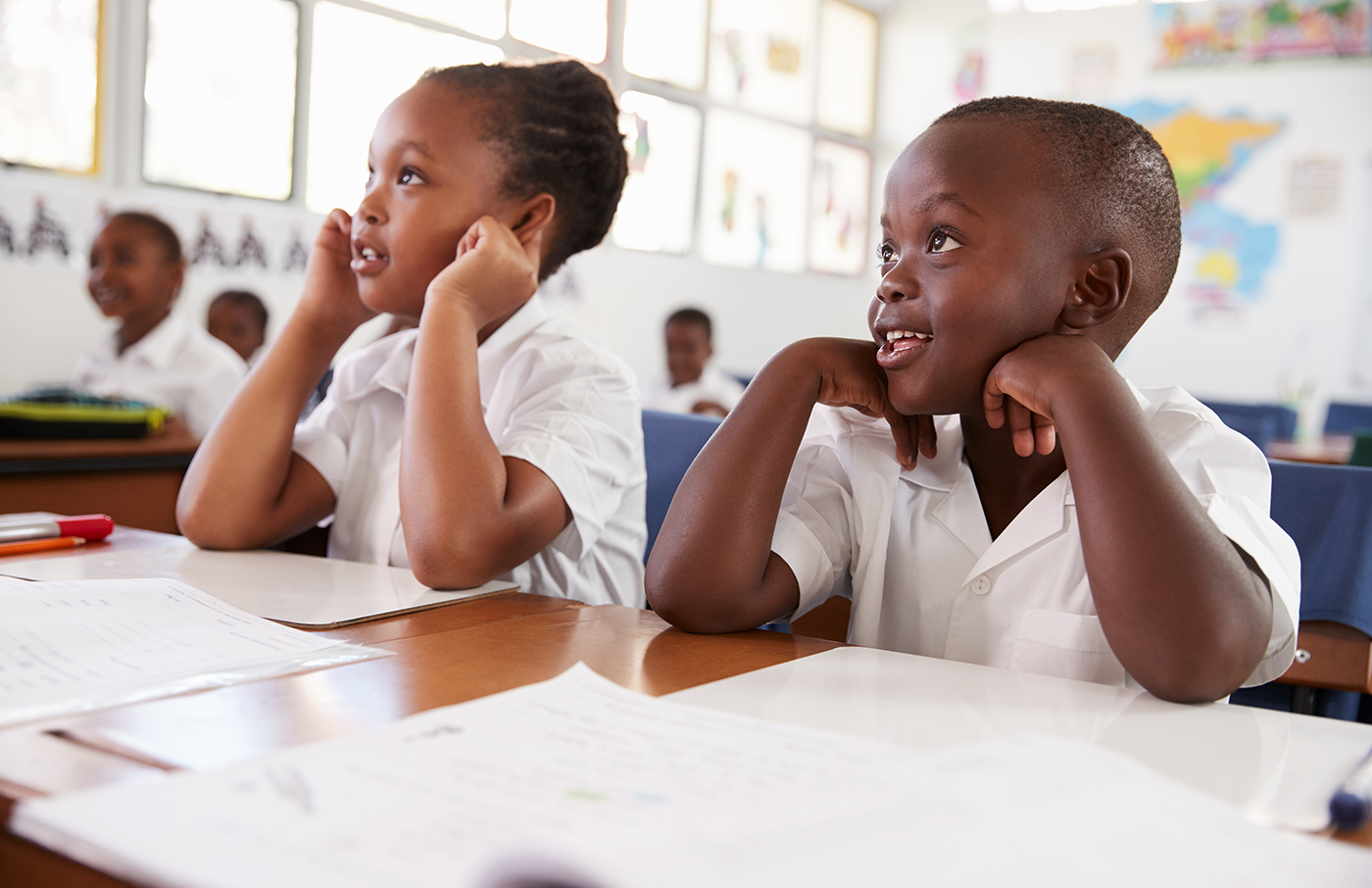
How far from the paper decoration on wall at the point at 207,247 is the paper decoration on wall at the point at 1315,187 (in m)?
5.28

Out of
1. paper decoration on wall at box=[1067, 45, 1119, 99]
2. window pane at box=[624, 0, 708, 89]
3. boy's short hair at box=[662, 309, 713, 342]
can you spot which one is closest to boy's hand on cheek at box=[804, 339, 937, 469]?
boy's short hair at box=[662, 309, 713, 342]

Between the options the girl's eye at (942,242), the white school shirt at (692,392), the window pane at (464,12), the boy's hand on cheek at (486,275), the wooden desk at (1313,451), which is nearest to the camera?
the girl's eye at (942,242)

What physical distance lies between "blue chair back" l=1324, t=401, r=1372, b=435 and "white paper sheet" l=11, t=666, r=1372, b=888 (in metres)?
5.21

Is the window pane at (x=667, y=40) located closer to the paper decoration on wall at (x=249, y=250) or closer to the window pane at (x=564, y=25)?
the window pane at (x=564, y=25)

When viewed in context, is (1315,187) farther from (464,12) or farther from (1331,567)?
(1331,567)

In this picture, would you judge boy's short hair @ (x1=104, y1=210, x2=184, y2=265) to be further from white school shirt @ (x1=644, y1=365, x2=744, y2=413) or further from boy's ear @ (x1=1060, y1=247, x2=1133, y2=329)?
boy's ear @ (x1=1060, y1=247, x2=1133, y2=329)

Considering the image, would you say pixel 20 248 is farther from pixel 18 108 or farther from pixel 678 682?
pixel 678 682

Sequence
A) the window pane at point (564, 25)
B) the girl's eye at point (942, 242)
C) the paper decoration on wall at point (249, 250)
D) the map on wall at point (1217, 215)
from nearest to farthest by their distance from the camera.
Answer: the girl's eye at point (942, 242), the paper decoration on wall at point (249, 250), the window pane at point (564, 25), the map on wall at point (1217, 215)

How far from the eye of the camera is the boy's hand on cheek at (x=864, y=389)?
1021 millimetres

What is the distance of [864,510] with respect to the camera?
1.06 metres

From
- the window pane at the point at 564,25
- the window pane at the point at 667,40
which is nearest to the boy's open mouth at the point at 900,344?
the window pane at the point at 564,25

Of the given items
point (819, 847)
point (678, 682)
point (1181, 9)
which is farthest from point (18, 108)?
point (1181, 9)

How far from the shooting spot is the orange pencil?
1.09 meters

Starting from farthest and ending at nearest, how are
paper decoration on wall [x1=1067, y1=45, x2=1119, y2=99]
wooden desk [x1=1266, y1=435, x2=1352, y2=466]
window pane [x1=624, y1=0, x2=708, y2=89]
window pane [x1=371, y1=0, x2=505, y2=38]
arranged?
paper decoration on wall [x1=1067, y1=45, x2=1119, y2=99] → window pane [x1=624, y1=0, x2=708, y2=89] → window pane [x1=371, y1=0, x2=505, y2=38] → wooden desk [x1=1266, y1=435, x2=1352, y2=466]
